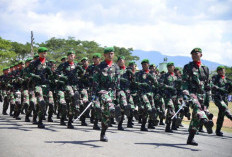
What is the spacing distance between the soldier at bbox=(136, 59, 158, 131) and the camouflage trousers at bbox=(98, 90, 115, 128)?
3.13 metres

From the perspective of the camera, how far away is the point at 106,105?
7590mm

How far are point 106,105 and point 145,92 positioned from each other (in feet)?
12.2

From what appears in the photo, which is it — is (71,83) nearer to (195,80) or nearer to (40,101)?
(40,101)

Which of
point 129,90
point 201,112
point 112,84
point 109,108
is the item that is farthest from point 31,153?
point 129,90

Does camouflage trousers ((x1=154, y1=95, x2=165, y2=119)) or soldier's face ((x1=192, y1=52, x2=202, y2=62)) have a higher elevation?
soldier's face ((x1=192, y1=52, x2=202, y2=62))

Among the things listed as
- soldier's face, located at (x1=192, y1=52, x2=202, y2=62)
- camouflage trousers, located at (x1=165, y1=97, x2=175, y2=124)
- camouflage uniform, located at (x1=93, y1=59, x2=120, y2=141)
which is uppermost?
soldier's face, located at (x1=192, y1=52, x2=202, y2=62)

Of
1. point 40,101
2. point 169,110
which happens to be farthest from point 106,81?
point 169,110

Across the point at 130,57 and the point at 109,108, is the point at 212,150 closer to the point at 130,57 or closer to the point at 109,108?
the point at 109,108

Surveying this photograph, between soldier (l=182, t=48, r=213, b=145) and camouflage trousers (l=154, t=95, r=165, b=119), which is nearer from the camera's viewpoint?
soldier (l=182, t=48, r=213, b=145)

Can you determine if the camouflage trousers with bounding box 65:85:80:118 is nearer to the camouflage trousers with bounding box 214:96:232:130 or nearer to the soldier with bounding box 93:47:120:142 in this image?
the soldier with bounding box 93:47:120:142

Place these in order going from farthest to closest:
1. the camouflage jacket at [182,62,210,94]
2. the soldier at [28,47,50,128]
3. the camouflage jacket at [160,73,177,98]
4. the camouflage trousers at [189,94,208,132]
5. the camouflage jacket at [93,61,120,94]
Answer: the camouflage jacket at [160,73,177,98] < the soldier at [28,47,50,128] < the camouflage jacket at [182,62,210,94] < the camouflage jacket at [93,61,120,94] < the camouflage trousers at [189,94,208,132]

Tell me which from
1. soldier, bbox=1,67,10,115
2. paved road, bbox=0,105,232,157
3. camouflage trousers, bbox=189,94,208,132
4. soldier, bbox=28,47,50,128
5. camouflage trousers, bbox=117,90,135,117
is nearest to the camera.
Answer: paved road, bbox=0,105,232,157

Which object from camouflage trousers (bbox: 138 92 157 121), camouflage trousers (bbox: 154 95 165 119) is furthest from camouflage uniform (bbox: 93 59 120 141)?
camouflage trousers (bbox: 154 95 165 119)

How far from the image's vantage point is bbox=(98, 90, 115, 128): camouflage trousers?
7506mm
